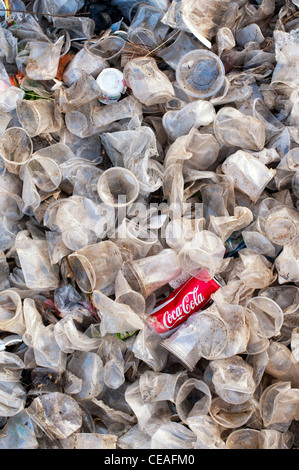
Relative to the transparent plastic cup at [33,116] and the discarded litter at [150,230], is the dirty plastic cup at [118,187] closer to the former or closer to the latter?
the discarded litter at [150,230]

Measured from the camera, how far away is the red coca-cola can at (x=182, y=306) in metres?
1.85

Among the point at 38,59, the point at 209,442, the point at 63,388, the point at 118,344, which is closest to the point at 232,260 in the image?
the point at 118,344

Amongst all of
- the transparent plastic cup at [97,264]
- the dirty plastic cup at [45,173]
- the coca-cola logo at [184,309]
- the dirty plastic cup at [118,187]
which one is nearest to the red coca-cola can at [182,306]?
the coca-cola logo at [184,309]

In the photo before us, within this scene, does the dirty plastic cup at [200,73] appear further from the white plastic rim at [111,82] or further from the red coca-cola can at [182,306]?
the red coca-cola can at [182,306]

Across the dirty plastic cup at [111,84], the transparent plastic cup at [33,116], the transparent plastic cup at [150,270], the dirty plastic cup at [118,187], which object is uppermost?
the dirty plastic cup at [111,84]

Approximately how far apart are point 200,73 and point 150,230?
668mm

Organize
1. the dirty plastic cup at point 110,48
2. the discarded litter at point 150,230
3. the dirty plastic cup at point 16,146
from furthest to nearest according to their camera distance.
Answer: the dirty plastic cup at point 110,48 → the dirty plastic cup at point 16,146 → the discarded litter at point 150,230

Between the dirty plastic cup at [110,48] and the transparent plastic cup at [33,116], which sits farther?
the dirty plastic cup at [110,48]

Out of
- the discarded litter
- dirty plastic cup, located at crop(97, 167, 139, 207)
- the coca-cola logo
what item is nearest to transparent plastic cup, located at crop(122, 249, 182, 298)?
the discarded litter

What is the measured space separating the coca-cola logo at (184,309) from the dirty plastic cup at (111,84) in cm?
83

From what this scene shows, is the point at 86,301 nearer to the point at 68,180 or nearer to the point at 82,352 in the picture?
the point at 82,352

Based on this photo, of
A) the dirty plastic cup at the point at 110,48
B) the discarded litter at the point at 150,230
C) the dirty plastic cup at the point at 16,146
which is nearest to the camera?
the discarded litter at the point at 150,230

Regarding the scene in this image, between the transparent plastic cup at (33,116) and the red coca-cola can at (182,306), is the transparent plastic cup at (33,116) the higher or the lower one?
the higher one

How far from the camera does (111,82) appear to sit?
2.03 m
